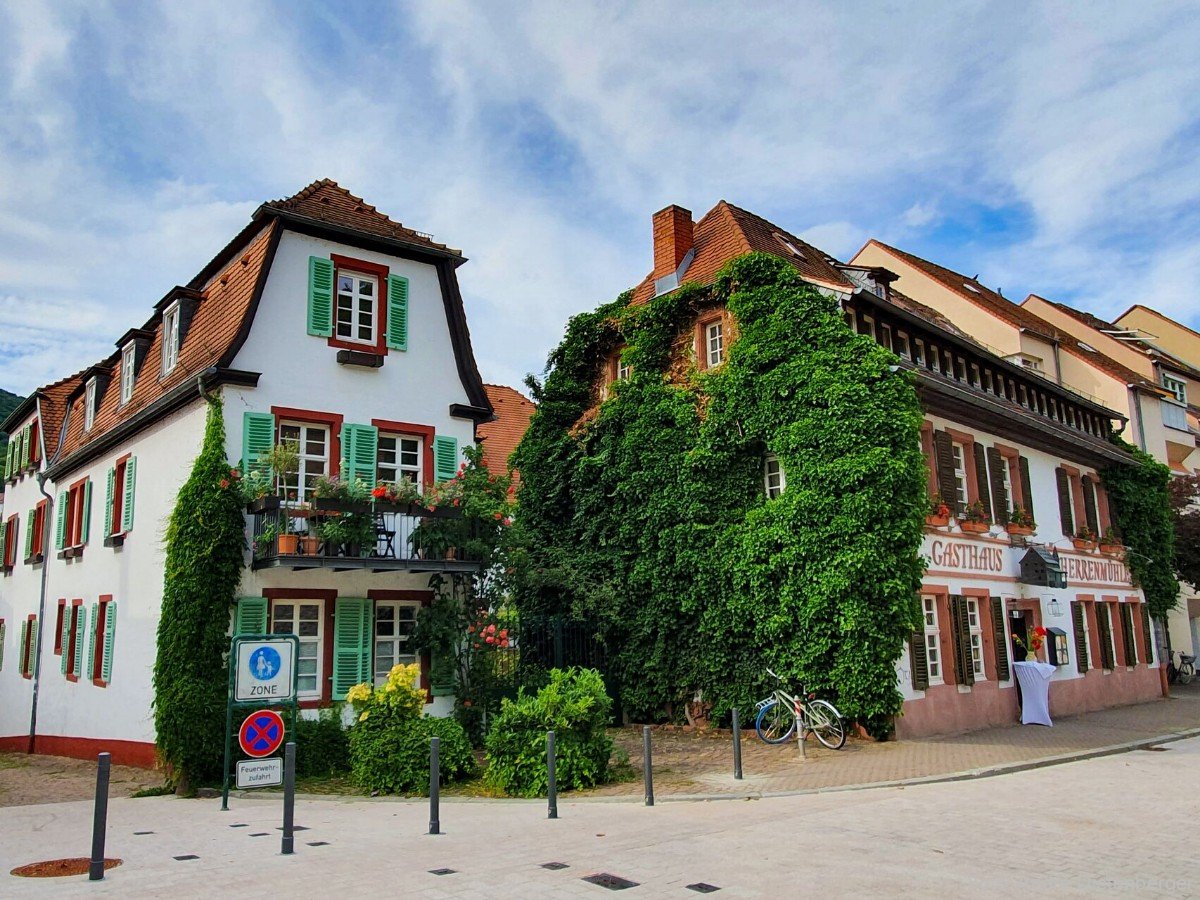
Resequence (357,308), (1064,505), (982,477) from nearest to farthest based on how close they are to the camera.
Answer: (357,308) → (982,477) → (1064,505)

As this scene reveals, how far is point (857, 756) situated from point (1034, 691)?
7.04 metres

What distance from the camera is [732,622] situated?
18.7 m

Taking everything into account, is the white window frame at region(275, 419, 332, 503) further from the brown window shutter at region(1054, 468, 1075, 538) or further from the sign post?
the brown window shutter at region(1054, 468, 1075, 538)

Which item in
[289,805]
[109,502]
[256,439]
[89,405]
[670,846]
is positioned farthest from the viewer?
[89,405]

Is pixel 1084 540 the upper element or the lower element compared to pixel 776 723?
upper

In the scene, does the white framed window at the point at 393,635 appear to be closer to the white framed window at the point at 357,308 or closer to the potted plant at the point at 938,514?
the white framed window at the point at 357,308

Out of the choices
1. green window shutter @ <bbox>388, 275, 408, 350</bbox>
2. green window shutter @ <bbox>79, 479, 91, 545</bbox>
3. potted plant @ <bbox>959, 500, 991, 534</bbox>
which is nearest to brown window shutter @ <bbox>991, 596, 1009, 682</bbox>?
potted plant @ <bbox>959, 500, 991, 534</bbox>

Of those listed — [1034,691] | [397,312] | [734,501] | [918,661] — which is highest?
[397,312]

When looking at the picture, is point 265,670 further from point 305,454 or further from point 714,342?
point 714,342

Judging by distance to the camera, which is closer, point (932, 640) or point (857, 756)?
point (857, 756)

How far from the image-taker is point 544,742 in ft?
41.6

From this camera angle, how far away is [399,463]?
16.8m

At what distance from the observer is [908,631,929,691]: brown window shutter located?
17.9 m

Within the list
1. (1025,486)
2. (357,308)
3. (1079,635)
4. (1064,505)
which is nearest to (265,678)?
(357,308)
